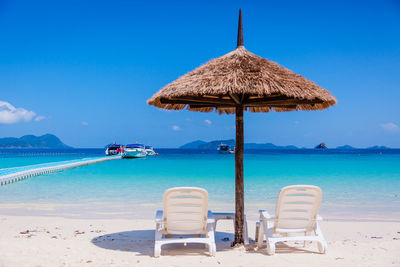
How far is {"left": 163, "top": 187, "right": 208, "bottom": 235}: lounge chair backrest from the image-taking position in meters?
3.92

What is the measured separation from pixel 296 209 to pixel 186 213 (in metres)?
1.30

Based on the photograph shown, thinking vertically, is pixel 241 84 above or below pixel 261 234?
above

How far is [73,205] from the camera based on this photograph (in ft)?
30.3

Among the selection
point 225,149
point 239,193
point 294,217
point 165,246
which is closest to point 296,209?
point 294,217

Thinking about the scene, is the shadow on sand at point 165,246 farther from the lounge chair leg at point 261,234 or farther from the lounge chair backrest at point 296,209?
the lounge chair backrest at point 296,209

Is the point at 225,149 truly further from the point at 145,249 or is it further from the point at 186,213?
the point at 186,213

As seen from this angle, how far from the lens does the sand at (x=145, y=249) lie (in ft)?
12.6

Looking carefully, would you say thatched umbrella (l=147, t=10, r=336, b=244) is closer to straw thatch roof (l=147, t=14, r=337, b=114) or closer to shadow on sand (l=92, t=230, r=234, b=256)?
straw thatch roof (l=147, t=14, r=337, b=114)

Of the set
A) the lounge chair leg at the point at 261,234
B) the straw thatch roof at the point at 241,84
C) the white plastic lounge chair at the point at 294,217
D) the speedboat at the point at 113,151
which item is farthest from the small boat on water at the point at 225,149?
the white plastic lounge chair at the point at 294,217

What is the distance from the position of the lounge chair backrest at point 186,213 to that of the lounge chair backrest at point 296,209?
874mm

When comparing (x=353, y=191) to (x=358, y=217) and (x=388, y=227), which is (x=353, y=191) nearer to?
(x=358, y=217)

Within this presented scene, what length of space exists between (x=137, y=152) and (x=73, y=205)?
34.6 m

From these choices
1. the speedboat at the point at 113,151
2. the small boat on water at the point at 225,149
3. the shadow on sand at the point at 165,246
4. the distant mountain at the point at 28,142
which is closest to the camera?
the shadow on sand at the point at 165,246

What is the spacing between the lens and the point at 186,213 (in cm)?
401
